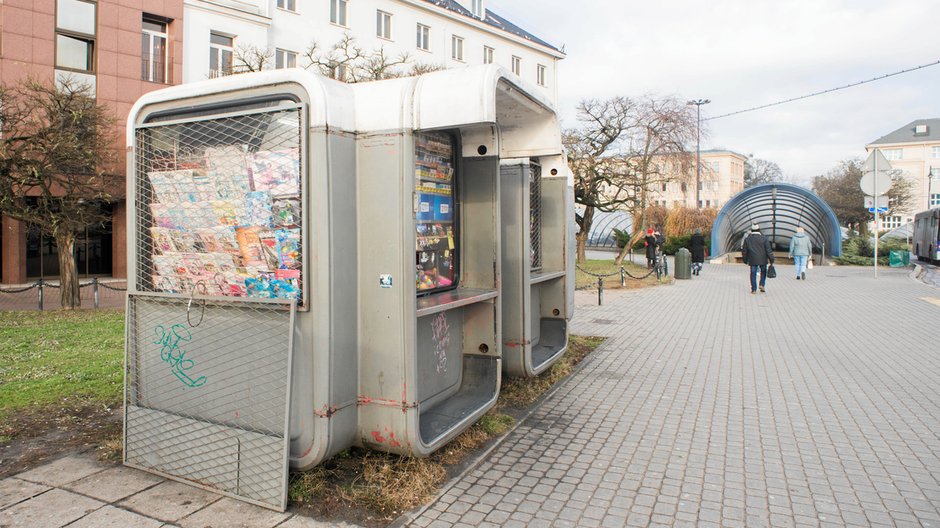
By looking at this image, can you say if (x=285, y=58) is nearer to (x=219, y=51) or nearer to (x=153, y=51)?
(x=219, y=51)

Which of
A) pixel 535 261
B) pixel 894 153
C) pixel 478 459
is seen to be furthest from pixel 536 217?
pixel 894 153

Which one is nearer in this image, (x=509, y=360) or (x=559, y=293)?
(x=509, y=360)

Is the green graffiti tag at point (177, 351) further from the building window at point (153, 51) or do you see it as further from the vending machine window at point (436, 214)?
the building window at point (153, 51)

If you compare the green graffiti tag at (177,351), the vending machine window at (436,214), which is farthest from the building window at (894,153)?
the green graffiti tag at (177,351)

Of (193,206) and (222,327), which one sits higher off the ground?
(193,206)

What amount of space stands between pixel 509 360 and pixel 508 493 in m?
2.21

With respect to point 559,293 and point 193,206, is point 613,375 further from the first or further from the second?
point 193,206

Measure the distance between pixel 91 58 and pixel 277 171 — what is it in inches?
829

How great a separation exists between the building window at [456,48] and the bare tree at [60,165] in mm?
23986

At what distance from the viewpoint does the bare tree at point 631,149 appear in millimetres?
24281

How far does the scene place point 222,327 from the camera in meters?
A: 3.87

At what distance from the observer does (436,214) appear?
4.80m

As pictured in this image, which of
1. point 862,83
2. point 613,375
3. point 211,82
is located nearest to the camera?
point 211,82

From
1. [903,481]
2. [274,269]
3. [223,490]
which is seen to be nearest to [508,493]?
[223,490]
